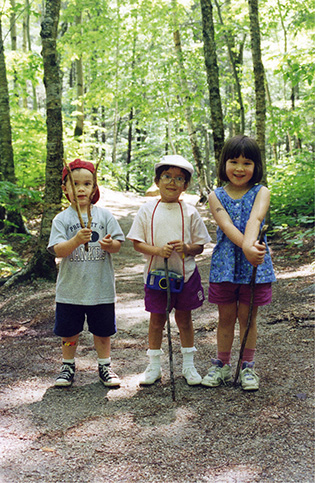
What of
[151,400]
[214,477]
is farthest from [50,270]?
[214,477]

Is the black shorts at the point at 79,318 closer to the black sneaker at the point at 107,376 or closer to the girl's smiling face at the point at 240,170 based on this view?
the black sneaker at the point at 107,376

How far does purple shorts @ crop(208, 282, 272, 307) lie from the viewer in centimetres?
307

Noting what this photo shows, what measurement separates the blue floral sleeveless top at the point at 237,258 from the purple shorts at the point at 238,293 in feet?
0.20

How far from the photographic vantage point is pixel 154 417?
2.68 metres

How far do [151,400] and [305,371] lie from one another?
45.6 inches

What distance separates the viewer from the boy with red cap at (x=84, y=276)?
3.19m

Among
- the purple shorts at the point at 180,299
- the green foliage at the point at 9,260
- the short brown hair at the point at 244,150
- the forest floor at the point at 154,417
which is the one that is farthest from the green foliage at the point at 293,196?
the purple shorts at the point at 180,299

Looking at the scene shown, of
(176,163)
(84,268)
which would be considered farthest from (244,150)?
(84,268)

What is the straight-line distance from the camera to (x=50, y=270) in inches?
247

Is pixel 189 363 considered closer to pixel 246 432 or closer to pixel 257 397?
pixel 257 397

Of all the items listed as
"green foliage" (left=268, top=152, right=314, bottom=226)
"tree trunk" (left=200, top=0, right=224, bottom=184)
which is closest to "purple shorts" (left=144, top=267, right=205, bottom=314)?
"tree trunk" (left=200, top=0, right=224, bottom=184)

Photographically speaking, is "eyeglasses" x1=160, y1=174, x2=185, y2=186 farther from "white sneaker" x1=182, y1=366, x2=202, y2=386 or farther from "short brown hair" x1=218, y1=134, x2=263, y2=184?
"white sneaker" x1=182, y1=366, x2=202, y2=386

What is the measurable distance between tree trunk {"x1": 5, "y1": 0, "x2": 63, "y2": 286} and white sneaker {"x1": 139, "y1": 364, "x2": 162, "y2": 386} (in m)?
3.35

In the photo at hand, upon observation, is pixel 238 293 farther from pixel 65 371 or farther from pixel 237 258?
pixel 65 371
